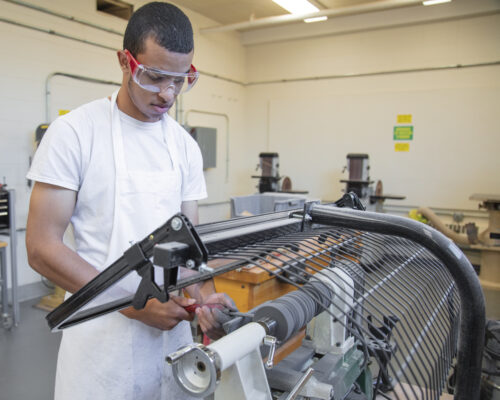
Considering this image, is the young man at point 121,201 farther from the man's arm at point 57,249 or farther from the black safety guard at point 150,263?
the black safety guard at point 150,263

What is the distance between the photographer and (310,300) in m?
0.94

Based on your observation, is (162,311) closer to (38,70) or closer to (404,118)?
(38,70)

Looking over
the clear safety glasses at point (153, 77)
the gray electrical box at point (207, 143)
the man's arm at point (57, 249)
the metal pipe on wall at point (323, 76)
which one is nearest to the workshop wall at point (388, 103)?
the metal pipe on wall at point (323, 76)

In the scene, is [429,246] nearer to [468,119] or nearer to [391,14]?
[468,119]

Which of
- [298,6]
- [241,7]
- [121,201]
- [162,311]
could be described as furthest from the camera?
[241,7]

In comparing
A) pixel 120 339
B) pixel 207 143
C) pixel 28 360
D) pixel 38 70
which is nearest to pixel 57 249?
pixel 120 339

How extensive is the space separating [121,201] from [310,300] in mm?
566

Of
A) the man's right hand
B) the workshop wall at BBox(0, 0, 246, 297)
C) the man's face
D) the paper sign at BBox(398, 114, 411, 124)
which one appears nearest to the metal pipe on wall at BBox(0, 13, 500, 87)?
the workshop wall at BBox(0, 0, 246, 297)

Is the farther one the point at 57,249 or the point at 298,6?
the point at 298,6

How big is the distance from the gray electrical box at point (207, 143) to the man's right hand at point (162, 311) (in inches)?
Result: 187

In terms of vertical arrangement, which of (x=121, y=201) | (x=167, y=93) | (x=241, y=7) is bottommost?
(x=121, y=201)

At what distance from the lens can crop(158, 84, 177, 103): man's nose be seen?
1107 mm

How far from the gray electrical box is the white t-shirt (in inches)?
176

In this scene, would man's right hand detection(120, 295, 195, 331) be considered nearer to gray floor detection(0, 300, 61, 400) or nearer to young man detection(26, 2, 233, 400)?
young man detection(26, 2, 233, 400)
